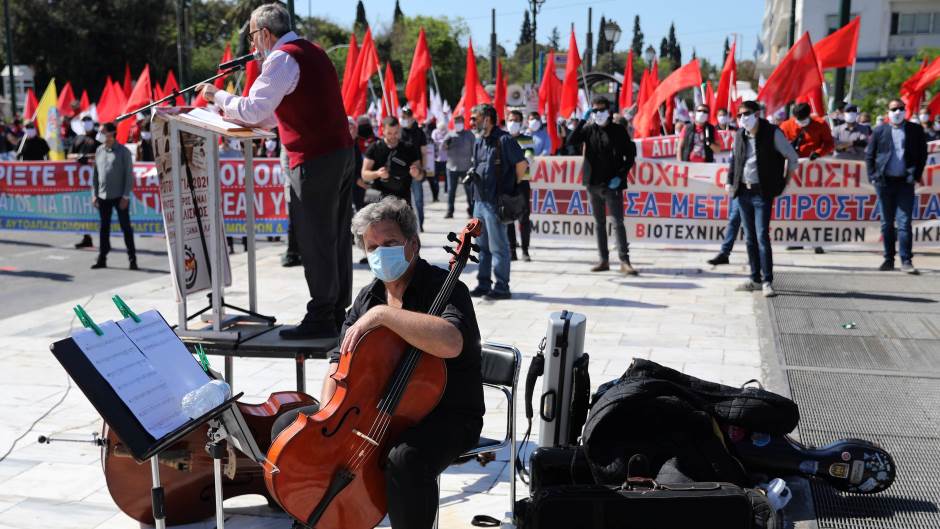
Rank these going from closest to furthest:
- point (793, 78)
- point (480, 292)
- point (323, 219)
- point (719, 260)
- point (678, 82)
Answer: point (323, 219) → point (480, 292) → point (719, 260) → point (793, 78) → point (678, 82)

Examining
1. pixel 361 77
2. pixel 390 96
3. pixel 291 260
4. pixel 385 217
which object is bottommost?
pixel 291 260

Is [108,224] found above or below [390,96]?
below

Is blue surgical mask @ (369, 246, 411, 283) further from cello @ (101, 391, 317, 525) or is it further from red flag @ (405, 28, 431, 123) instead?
red flag @ (405, 28, 431, 123)

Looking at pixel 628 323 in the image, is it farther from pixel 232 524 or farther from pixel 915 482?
pixel 232 524

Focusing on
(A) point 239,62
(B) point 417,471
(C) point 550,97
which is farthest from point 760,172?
(C) point 550,97

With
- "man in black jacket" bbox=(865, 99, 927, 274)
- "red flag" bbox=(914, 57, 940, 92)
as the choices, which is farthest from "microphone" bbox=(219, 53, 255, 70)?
"red flag" bbox=(914, 57, 940, 92)

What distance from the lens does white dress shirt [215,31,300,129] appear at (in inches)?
184

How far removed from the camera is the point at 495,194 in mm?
9461

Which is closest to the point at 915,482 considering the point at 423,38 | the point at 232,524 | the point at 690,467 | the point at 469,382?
the point at 690,467

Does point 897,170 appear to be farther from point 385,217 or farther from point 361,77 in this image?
point 361,77

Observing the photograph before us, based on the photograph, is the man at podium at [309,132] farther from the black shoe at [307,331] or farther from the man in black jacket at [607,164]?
the man in black jacket at [607,164]

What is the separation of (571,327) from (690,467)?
0.85m

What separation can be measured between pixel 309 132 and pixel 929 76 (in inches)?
547

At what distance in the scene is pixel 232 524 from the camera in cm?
429
